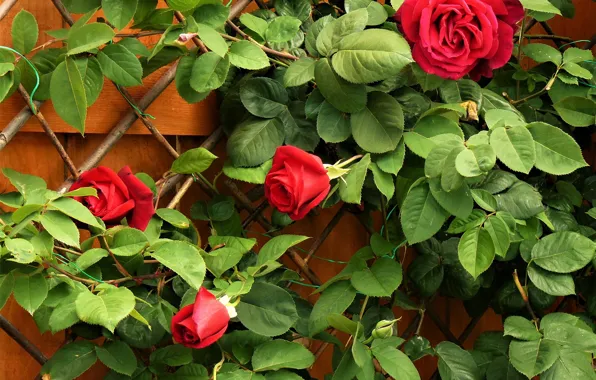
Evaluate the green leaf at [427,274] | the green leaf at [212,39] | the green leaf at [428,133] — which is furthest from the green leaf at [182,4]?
the green leaf at [427,274]

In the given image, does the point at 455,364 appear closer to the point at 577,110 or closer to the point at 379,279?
the point at 379,279

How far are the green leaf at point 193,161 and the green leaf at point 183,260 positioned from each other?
0.53 ft

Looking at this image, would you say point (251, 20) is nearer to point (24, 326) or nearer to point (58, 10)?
point (58, 10)

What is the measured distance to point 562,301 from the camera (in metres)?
1.35

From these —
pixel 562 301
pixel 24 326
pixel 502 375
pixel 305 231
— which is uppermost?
pixel 24 326

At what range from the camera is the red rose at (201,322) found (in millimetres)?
790

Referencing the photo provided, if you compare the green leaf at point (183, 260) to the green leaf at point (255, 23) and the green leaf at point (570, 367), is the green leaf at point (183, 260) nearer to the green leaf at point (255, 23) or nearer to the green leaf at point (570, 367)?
the green leaf at point (255, 23)

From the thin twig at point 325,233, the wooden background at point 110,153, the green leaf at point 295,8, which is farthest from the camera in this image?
the thin twig at point 325,233

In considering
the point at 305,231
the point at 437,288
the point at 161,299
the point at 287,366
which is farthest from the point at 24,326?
the point at 437,288

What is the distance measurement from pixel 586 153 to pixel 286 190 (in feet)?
2.59

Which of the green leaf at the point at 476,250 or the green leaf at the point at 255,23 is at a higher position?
the green leaf at the point at 255,23

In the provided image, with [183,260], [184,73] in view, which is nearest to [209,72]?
[184,73]

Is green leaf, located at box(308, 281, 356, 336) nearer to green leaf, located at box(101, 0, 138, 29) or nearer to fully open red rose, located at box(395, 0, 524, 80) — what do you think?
fully open red rose, located at box(395, 0, 524, 80)

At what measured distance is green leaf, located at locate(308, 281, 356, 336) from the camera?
100 cm
